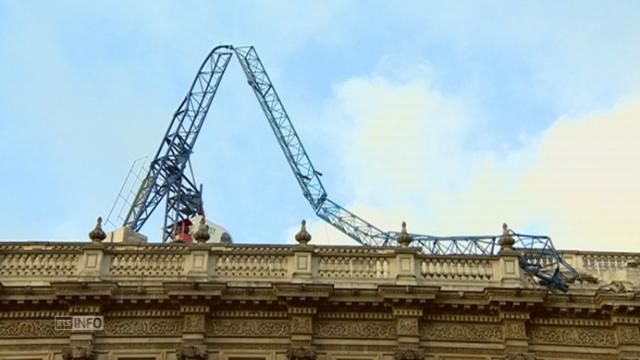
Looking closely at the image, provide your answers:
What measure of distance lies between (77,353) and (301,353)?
6.32m

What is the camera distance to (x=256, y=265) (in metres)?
27.5

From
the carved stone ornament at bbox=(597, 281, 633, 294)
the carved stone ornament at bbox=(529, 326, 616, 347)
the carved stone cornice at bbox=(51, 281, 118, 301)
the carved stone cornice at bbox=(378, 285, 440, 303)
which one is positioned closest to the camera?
the carved stone cornice at bbox=(51, 281, 118, 301)

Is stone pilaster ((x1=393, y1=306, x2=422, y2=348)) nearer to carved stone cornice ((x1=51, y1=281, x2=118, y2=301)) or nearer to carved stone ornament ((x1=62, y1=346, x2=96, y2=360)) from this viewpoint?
carved stone cornice ((x1=51, y1=281, x2=118, y2=301))

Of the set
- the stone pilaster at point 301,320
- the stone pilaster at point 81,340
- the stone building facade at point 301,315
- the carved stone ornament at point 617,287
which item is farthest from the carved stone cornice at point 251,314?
the carved stone ornament at point 617,287

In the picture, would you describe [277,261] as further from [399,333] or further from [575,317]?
[575,317]

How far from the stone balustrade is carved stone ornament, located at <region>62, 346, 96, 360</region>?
7.34ft

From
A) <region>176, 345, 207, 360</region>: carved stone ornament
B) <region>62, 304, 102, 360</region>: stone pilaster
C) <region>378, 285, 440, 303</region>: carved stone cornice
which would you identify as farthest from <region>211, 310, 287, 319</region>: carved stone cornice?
<region>62, 304, 102, 360</region>: stone pilaster

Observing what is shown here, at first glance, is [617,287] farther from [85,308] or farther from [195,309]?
[85,308]

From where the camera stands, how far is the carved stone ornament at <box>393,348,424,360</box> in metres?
25.7

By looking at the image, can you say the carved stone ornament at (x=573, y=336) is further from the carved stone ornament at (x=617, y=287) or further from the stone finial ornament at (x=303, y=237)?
the stone finial ornament at (x=303, y=237)

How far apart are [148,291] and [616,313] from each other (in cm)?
1370

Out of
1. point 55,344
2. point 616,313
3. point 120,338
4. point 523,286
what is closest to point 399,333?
point 523,286

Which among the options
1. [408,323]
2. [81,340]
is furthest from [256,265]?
[81,340]

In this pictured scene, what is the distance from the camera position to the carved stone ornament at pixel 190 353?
2556cm
